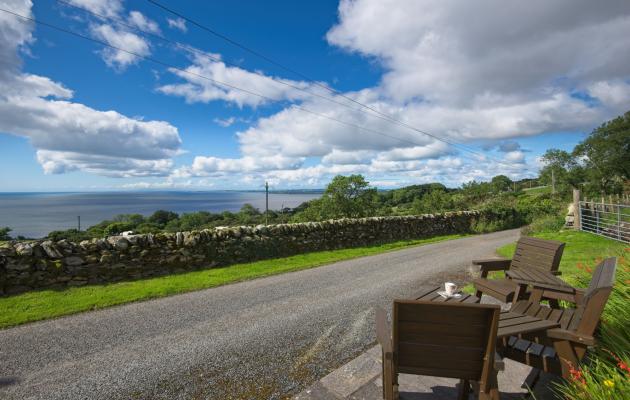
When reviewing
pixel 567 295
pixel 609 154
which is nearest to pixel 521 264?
pixel 567 295

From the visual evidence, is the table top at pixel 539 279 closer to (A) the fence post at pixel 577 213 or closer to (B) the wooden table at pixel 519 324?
(B) the wooden table at pixel 519 324

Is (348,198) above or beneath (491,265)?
above

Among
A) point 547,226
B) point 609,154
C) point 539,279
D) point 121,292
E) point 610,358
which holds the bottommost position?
point 121,292

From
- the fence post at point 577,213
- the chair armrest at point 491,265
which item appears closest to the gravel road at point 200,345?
the chair armrest at point 491,265

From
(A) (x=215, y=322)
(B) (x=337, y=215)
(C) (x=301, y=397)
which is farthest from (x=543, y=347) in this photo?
(B) (x=337, y=215)

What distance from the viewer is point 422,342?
2.23 metres

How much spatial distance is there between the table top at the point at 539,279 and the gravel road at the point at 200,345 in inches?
78.5

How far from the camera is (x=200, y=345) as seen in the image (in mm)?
4129

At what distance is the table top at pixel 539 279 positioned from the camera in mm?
3666

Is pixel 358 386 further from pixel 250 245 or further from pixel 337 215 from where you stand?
pixel 337 215

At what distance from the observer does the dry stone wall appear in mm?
6574

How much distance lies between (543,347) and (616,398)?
86cm

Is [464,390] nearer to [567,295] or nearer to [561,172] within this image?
[567,295]

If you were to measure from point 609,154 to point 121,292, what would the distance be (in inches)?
2005
